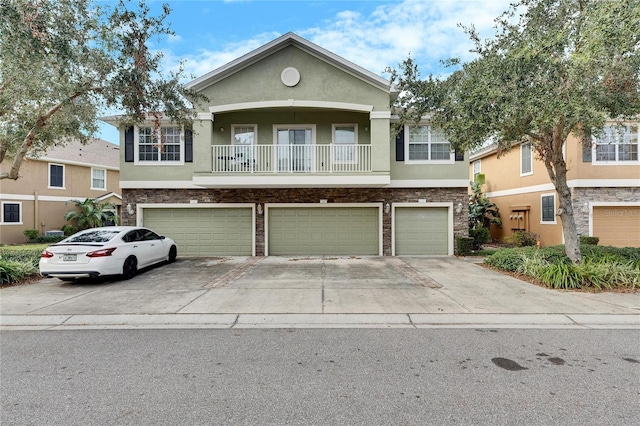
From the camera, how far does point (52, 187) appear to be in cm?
2050

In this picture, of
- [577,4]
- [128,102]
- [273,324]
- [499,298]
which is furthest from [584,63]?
[128,102]

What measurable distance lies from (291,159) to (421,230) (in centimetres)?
633

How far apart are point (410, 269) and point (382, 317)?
5116mm

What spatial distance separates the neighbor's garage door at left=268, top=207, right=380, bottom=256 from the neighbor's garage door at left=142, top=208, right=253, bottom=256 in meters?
1.34

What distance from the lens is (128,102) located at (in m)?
8.99

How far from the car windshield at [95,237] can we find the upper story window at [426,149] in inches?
436

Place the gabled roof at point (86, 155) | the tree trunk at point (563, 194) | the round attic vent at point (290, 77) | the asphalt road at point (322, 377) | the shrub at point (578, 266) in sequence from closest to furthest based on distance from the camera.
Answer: the asphalt road at point (322, 377) < the shrub at point (578, 266) < the tree trunk at point (563, 194) < the round attic vent at point (290, 77) < the gabled roof at point (86, 155)

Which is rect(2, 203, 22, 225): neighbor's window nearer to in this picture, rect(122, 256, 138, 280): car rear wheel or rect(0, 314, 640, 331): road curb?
rect(122, 256, 138, 280): car rear wheel

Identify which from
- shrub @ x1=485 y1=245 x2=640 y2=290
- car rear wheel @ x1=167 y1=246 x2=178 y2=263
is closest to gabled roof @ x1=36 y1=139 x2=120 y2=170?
car rear wheel @ x1=167 y1=246 x2=178 y2=263

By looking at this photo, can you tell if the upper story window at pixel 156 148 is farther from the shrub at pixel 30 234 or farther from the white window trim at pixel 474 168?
the white window trim at pixel 474 168

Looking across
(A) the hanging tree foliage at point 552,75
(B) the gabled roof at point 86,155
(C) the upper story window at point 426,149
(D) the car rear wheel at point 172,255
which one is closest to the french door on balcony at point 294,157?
(C) the upper story window at point 426,149

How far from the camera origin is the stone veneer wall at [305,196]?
14.0m

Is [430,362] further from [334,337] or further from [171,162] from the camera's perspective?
[171,162]

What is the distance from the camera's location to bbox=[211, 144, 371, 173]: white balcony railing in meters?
13.2
